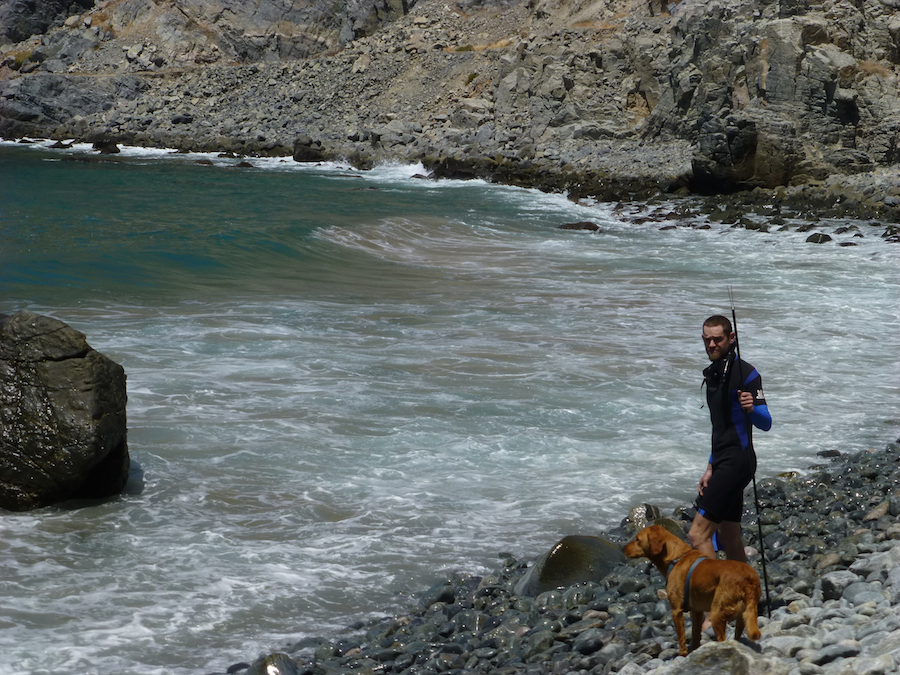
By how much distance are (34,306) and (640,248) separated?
549 inches

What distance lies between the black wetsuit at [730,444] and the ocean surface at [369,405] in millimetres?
1877

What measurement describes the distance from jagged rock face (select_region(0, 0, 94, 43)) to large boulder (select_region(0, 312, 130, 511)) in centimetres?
8063

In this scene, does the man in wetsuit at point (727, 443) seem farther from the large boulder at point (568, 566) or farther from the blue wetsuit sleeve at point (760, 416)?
the large boulder at point (568, 566)

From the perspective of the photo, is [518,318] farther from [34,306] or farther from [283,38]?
[283,38]

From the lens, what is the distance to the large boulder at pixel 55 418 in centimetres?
742

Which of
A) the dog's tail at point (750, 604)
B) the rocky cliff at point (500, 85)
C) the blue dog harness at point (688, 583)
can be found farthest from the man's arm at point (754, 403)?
the rocky cliff at point (500, 85)

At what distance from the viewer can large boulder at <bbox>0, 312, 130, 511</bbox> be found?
7.42m

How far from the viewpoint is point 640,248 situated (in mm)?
23266

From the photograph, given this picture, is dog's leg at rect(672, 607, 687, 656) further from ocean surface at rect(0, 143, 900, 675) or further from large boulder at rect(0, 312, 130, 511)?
large boulder at rect(0, 312, 130, 511)

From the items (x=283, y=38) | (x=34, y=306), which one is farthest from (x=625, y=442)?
(x=283, y=38)

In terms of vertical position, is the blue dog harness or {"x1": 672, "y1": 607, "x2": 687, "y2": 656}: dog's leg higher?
the blue dog harness

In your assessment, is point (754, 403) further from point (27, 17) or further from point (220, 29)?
point (27, 17)

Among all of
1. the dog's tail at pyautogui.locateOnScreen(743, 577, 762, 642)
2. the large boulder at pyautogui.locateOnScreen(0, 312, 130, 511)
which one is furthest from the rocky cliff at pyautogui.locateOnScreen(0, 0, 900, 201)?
the dog's tail at pyautogui.locateOnScreen(743, 577, 762, 642)

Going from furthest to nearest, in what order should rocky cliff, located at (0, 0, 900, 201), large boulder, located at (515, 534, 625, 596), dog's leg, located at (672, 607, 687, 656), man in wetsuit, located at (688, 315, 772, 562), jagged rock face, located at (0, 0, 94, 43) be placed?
jagged rock face, located at (0, 0, 94, 43), rocky cliff, located at (0, 0, 900, 201), large boulder, located at (515, 534, 625, 596), man in wetsuit, located at (688, 315, 772, 562), dog's leg, located at (672, 607, 687, 656)
